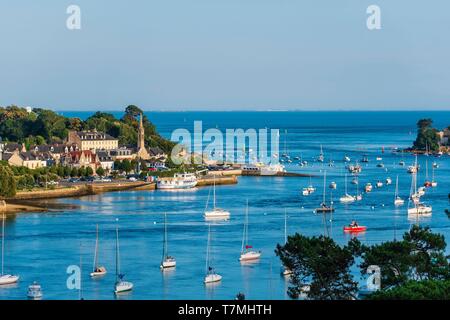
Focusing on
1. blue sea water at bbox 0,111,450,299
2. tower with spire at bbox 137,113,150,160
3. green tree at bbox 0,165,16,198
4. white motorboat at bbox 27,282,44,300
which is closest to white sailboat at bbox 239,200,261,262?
blue sea water at bbox 0,111,450,299

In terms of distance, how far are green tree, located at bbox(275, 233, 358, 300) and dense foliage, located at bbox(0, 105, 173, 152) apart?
2878cm

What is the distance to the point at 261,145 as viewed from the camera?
59656 millimetres

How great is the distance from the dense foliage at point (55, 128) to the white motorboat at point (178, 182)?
739 cm

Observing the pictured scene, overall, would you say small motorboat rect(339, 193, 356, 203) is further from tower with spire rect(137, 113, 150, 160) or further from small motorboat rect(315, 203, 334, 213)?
tower with spire rect(137, 113, 150, 160)

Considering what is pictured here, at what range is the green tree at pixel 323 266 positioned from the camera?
12.3m

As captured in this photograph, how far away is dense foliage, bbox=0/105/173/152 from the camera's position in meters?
42.6

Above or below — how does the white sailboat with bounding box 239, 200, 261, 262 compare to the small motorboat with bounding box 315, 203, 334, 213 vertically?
below

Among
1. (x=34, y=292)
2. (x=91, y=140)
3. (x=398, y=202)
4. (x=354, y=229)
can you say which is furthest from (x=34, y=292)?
(x=91, y=140)

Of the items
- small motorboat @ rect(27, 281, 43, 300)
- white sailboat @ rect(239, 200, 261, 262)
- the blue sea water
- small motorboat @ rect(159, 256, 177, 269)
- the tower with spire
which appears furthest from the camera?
the tower with spire

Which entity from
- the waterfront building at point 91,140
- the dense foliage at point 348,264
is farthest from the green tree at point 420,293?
the waterfront building at point 91,140

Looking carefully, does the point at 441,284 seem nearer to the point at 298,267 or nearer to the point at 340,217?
the point at 298,267

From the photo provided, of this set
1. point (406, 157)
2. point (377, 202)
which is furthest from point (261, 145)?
A: point (377, 202)

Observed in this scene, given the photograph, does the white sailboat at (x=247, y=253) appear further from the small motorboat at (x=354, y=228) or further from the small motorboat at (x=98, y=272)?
the small motorboat at (x=354, y=228)

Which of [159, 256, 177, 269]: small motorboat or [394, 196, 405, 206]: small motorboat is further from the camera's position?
[394, 196, 405, 206]: small motorboat
